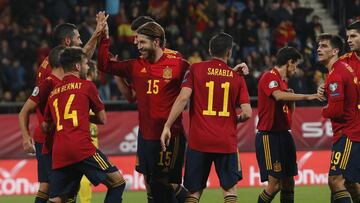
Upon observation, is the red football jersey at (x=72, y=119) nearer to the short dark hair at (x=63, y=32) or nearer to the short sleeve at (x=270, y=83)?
the short dark hair at (x=63, y=32)

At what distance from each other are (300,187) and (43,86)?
8253mm

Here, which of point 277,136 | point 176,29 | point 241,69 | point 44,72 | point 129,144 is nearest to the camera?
point 241,69

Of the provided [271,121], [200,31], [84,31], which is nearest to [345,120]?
[271,121]

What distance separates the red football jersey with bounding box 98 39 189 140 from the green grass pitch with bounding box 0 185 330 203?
4.33 m

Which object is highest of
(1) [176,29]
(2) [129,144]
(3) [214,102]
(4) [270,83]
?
(1) [176,29]

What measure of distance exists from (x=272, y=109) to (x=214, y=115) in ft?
6.15

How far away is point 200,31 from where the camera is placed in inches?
899

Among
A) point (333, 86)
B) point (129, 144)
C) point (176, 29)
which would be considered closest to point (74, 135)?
point (333, 86)

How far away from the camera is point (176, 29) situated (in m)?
22.2

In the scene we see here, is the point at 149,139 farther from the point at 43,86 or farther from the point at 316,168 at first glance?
the point at 316,168

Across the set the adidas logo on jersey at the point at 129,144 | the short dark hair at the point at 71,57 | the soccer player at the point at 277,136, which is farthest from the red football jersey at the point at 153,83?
the adidas logo on jersey at the point at 129,144

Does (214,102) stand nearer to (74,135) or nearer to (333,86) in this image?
(333,86)

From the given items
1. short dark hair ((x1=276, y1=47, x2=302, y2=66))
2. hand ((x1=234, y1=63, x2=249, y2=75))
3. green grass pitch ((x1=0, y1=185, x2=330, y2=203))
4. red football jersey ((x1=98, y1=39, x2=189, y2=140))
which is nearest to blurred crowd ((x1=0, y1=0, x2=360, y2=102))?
green grass pitch ((x1=0, y1=185, x2=330, y2=203))

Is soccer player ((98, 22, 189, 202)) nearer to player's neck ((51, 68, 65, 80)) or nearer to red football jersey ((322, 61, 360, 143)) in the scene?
player's neck ((51, 68, 65, 80))
